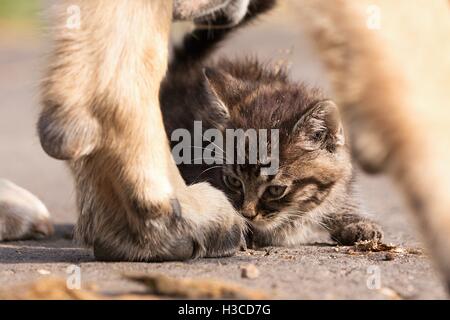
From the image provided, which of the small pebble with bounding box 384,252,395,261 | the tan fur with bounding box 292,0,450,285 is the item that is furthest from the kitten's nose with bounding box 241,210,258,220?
the tan fur with bounding box 292,0,450,285

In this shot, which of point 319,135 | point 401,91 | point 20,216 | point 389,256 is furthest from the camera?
point 319,135

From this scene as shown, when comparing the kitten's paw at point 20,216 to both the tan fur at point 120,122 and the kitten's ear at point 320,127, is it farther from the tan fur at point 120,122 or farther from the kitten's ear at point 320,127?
the kitten's ear at point 320,127

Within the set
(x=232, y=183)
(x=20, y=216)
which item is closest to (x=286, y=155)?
(x=232, y=183)

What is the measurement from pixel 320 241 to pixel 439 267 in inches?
87.2

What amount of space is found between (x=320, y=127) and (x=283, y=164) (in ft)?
0.81

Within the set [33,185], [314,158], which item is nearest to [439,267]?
[314,158]

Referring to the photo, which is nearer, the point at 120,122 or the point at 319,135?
the point at 120,122

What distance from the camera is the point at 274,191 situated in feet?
14.1

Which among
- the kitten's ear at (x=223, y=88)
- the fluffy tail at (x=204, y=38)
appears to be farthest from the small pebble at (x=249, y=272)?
the fluffy tail at (x=204, y=38)

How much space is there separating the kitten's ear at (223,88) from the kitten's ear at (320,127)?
375 millimetres

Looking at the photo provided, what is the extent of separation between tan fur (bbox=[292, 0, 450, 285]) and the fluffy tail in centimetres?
230

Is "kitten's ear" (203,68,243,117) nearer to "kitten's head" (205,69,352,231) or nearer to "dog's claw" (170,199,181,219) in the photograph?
"kitten's head" (205,69,352,231)

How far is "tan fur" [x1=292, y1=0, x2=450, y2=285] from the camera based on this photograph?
2.33 meters

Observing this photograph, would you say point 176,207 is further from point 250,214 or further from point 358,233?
point 358,233
